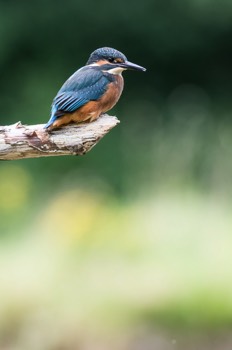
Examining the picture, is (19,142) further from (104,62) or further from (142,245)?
(142,245)

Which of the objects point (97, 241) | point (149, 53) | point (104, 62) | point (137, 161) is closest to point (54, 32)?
point (149, 53)

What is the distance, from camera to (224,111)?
6.52 m

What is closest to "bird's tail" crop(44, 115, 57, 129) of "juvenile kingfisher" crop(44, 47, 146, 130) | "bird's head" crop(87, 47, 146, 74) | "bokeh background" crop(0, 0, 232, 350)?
"juvenile kingfisher" crop(44, 47, 146, 130)

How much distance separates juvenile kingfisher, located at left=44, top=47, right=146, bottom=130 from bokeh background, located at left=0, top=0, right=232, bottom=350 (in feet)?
4.57

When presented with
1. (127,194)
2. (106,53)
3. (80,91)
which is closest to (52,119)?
(80,91)

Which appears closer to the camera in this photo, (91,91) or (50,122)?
(50,122)

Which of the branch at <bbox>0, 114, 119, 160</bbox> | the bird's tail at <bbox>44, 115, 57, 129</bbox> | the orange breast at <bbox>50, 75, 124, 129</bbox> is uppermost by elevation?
the orange breast at <bbox>50, 75, 124, 129</bbox>

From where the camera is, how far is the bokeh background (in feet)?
12.6

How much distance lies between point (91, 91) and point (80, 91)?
39mm

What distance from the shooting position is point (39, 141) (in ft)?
7.83

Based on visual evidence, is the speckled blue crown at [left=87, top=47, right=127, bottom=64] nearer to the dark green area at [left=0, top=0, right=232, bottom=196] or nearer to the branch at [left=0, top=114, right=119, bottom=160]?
the branch at [left=0, top=114, right=119, bottom=160]

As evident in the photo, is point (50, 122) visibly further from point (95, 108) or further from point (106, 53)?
point (106, 53)

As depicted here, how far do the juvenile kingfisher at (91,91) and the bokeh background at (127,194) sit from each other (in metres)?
1.39

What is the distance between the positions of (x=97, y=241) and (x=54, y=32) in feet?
9.52
